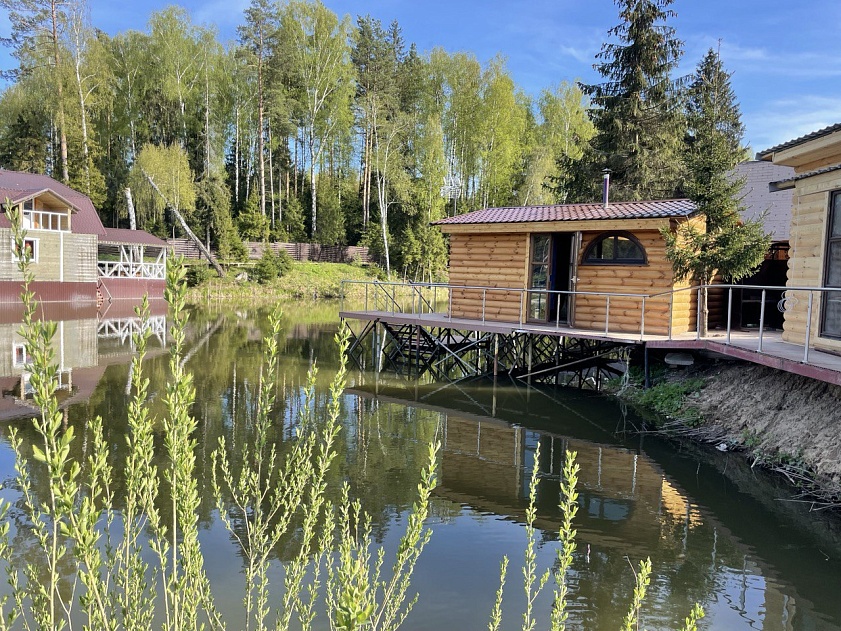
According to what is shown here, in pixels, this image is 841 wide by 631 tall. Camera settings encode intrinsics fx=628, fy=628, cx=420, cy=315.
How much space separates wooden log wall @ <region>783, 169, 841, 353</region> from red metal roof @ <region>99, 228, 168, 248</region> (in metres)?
27.2

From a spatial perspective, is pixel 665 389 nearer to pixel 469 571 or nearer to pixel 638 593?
pixel 469 571

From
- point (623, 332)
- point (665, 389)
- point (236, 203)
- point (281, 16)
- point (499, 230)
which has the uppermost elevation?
point (281, 16)

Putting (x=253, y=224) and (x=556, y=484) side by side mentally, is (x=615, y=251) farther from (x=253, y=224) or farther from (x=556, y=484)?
(x=253, y=224)

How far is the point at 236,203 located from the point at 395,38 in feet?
49.5

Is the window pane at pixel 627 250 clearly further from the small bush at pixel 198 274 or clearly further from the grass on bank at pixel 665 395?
the small bush at pixel 198 274


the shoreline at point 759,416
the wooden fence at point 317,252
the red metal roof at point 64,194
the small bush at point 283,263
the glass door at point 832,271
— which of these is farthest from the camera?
the wooden fence at point 317,252

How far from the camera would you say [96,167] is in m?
37.9

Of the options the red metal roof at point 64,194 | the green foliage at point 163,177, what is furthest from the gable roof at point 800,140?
the green foliage at point 163,177

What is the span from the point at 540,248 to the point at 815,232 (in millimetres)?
5843

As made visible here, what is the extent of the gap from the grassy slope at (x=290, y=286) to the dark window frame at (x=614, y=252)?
21.7 meters

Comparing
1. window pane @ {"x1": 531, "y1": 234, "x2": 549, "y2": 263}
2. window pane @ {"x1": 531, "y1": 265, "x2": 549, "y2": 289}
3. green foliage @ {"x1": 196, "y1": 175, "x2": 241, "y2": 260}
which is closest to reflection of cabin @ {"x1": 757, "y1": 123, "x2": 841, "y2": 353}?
window pane @ {"x1": 531, "y1": 234, "x2": 549, "y2": 263}

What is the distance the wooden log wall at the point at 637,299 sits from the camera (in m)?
12.4

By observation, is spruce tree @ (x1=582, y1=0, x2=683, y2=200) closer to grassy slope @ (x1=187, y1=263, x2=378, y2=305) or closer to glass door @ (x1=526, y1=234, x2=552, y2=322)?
glass door @ (x1=526, y1=234, x2=552, y2=322)

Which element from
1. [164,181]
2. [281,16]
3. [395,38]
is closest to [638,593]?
[164,181]
